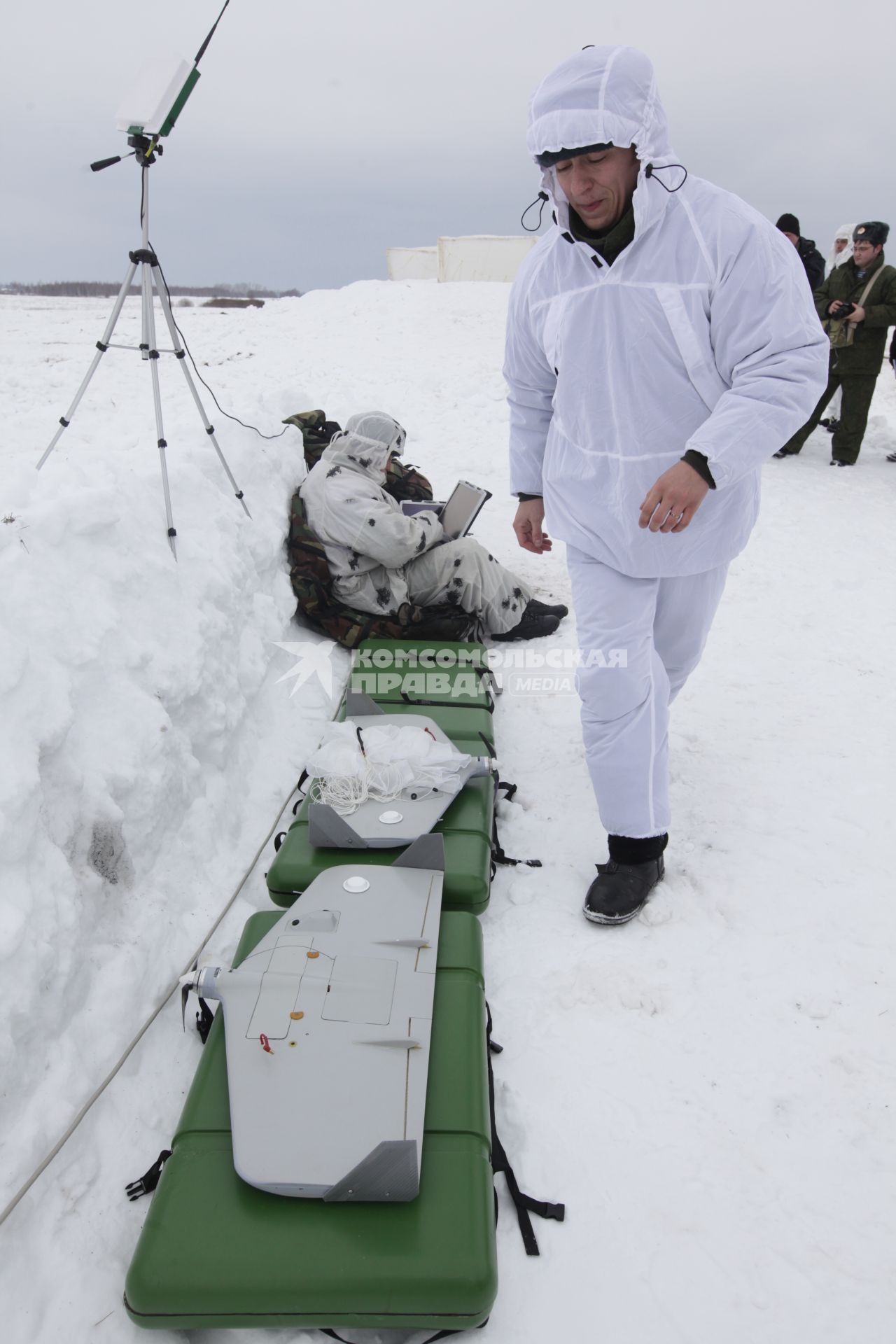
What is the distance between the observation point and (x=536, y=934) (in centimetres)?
223

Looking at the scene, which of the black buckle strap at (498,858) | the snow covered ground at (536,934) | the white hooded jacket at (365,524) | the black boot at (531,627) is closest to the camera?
the snow covered ground at (536,934)

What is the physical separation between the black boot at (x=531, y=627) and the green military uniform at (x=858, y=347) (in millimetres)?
3570

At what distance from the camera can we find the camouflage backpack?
3.63m

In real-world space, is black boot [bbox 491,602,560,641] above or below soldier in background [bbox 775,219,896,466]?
below

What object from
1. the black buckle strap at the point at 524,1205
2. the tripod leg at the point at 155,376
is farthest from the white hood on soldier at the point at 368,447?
the black buckle strap at the point at 524,1205

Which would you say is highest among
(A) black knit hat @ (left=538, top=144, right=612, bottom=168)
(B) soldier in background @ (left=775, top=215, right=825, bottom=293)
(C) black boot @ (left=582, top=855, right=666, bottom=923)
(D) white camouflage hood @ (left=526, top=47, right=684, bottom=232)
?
(B) soldier in background @ (left=775, top=215, right=825, bottom=293)

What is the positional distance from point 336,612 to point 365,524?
427 mm

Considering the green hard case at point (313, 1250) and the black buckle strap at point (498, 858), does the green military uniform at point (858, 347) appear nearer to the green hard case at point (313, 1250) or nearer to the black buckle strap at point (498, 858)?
the black buckle strap at point (498, 858)

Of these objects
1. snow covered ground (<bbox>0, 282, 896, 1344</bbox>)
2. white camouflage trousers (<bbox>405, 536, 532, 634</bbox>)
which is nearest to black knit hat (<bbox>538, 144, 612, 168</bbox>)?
snow covered ground (<bbox>0, 282, 896, 1344</bbox>)

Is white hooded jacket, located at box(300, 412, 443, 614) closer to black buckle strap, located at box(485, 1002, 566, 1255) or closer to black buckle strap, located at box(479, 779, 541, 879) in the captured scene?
black buckle strap, located at box(479, 779, 541, 879)

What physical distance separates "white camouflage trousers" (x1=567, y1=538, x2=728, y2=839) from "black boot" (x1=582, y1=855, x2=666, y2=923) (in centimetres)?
11

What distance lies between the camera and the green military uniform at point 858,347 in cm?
614

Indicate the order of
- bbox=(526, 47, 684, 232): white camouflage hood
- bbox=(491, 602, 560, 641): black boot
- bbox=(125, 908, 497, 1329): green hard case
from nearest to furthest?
bbox=(125, 908, 497, 1329): green hard case < bbox=(526, 47, 684, 232): white camouflage hood < bbox=(491, 602, 560, 641): black boot

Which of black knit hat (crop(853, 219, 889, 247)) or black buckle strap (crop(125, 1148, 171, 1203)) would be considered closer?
black buckle strap (crop(125, 1148, 171, 1203))
